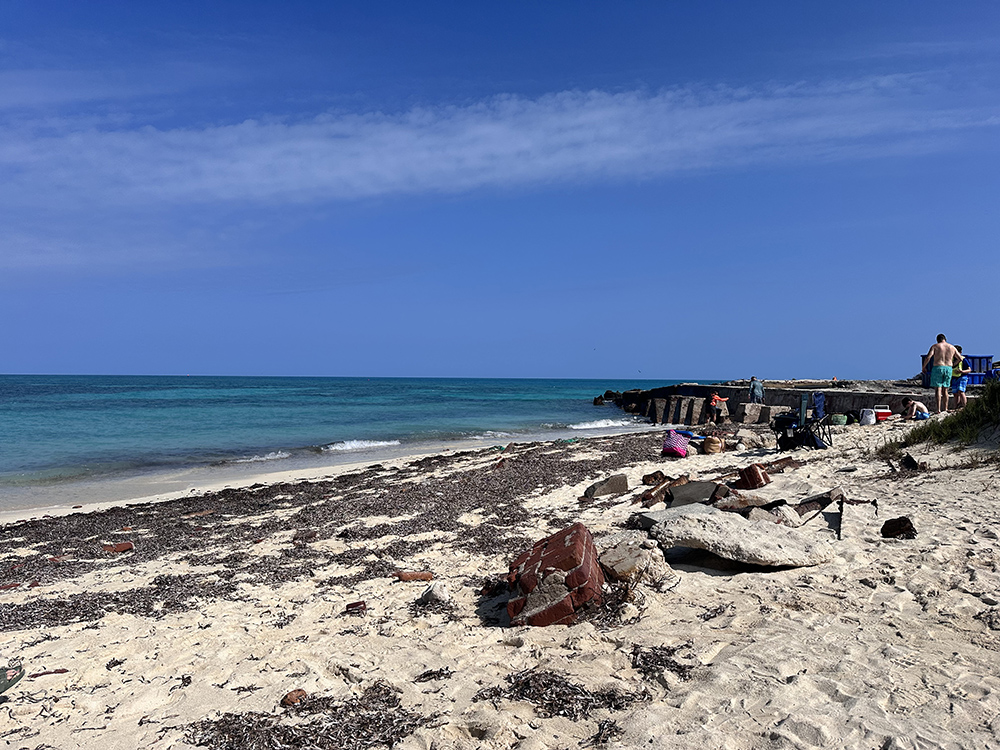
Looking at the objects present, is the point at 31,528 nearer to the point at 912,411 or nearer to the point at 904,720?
the point at 904,720

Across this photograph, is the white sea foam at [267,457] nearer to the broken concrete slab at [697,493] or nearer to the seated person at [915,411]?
the broken concrete slab at [697,493]

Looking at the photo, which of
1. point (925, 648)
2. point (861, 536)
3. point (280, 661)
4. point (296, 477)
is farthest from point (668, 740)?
point (296, 477)

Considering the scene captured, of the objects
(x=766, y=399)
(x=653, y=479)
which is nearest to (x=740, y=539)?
(x=653, y=479)

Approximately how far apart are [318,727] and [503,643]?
1.42 m

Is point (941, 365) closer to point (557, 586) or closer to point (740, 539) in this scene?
point (740, 539)

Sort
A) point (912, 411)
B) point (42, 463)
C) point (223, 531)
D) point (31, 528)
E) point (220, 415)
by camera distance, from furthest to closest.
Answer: point (220, 415) → point (42, 463) → point (912, 411) → point (31, 528) → point (223, 531)

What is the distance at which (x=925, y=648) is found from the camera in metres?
4.08

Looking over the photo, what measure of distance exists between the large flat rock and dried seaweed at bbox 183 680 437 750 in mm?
3048

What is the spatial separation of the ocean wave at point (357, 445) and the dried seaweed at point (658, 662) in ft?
63.8

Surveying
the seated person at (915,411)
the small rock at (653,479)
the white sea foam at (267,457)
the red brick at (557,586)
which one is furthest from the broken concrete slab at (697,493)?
the white sea foam at (267,457)

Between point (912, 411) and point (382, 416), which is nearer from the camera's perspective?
point (912, 411)

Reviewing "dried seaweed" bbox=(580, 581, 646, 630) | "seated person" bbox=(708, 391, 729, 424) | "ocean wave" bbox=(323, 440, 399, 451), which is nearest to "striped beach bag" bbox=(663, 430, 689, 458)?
"dried seaweed" bbox=(580, 581, 646, 630)

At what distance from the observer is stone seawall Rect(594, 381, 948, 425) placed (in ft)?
74.9

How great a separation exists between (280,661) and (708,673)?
2845mm
